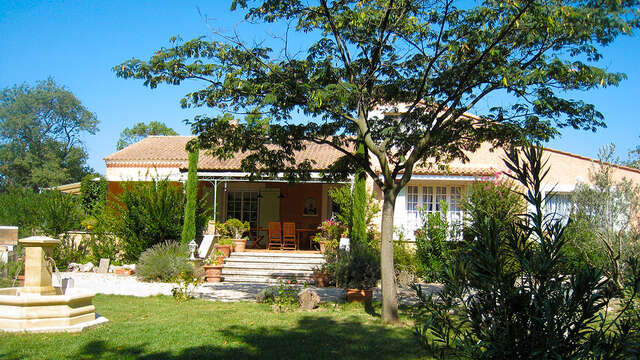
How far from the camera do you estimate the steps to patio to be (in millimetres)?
14406

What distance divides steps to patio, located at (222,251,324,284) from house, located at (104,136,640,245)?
2.54 metres

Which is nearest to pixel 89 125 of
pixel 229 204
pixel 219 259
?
pixel 229 204

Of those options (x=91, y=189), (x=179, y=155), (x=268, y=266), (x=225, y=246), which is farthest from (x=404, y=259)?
(x=91, y=189)

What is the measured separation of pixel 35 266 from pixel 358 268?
715 centimetres

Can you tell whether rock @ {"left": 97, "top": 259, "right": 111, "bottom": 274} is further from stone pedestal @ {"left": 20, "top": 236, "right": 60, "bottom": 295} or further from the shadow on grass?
the shadow on grass

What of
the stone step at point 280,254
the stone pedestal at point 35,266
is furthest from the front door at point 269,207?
the stone pedestal at point 35,266

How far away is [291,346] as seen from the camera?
6758mm

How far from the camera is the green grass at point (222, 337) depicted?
246 inches

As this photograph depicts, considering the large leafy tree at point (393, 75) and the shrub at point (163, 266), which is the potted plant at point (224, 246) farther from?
the large leafy tree at point (393, 75)

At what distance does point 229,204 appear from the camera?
68.0ft

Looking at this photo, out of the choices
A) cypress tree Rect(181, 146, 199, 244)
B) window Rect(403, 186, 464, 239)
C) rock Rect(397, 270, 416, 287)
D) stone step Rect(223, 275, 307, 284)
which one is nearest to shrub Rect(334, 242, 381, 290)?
rock Rect(397, 270, 416, 287)

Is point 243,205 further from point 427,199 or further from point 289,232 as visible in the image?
point 427,199

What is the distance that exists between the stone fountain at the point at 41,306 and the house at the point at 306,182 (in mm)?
6750

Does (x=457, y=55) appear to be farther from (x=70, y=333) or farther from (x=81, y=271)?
(x=81, y=271)
